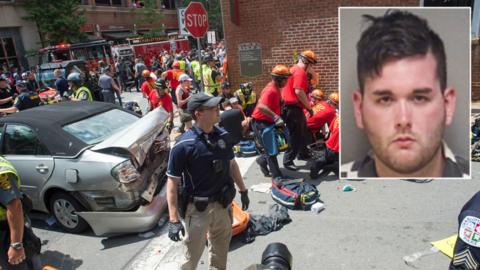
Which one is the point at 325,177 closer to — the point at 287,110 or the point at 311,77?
the point at 287,110

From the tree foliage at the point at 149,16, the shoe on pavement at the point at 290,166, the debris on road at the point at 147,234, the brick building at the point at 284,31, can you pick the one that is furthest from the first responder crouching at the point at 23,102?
the tree foliage at the point at 149,16

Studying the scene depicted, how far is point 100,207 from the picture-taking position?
14.2 ft

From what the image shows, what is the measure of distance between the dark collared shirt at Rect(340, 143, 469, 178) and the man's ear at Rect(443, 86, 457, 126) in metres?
0.19

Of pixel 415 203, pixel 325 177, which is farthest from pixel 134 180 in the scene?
pixel 415 203

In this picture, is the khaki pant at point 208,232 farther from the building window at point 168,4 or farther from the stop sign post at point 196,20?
the building window at point 168,4

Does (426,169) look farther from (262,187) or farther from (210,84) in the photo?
(210,84)

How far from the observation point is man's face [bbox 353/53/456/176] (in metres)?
2.16

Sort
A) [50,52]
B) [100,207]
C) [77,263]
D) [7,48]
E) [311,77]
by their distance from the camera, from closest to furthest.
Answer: [77,263] < [100,207] < [311,77] < [50,52] < [7,48]

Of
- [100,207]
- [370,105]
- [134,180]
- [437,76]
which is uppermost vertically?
[437,76]

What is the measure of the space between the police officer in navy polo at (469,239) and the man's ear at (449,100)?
0.53 meters

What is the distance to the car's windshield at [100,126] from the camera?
4.64 meters

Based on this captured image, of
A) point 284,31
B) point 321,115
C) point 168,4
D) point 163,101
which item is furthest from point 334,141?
point 168,4

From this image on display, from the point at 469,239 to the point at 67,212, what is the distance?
4.33 meters

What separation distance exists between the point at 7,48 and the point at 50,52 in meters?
8.21
